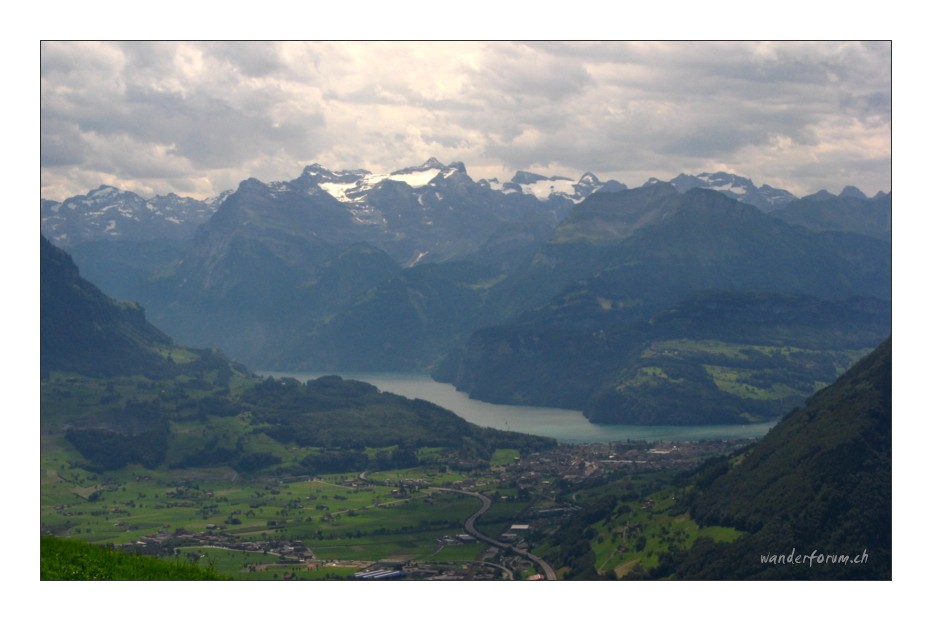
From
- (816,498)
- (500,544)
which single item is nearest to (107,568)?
(816,498)

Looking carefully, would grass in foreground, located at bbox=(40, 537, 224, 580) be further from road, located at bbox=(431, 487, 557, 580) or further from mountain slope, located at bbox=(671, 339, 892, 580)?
road, located at bbox=(431, 487, 557, 580)

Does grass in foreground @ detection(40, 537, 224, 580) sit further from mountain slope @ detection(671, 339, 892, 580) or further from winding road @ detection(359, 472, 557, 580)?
winding road @ detection(359, 472, 557, 580)

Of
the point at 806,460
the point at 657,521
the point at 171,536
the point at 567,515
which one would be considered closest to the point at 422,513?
the point at 567,515

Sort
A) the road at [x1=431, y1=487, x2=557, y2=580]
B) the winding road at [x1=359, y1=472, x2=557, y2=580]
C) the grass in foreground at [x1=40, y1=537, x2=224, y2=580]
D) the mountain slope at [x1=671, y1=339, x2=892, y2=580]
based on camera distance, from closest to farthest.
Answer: the grass in foreground at [x1=40, y1=537, x2=224, y2=580], the mountain slope at [x1=671, y1=339, x2=892, y2=580], the winding road at [x1=359, y1=472, x2=557, y2=580], the road at [x1=431, y1=487, x2=557, y2=580]

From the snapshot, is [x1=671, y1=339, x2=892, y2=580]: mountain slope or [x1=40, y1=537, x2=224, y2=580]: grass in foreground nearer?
[x1=40, y1=537, x2=224, y2=580]: grass in foreground

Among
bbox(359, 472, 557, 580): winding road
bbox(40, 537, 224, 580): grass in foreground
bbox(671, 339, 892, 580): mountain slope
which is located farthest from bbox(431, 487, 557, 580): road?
bbox(40, 537, 224, 580): grass in foreground

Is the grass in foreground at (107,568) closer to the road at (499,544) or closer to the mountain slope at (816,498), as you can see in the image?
the mountain slope at (816,498)

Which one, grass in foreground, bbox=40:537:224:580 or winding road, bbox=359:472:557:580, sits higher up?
grass in foreground, bbox=40:537:224:580

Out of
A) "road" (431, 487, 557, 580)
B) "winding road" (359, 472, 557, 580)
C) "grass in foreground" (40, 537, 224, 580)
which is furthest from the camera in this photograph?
"road" (431, 487, 557, 580)

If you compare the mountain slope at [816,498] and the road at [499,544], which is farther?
the road at [499,544]

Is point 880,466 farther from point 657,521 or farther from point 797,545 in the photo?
point 657,521

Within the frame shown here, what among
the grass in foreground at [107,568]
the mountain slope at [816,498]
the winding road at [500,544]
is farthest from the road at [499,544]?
the grass in foreground at [107,568]

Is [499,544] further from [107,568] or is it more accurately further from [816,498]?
[107,568]

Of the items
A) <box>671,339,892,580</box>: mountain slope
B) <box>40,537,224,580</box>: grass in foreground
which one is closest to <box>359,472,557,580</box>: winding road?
<box>671,339,892,580</box>: mountain slope
